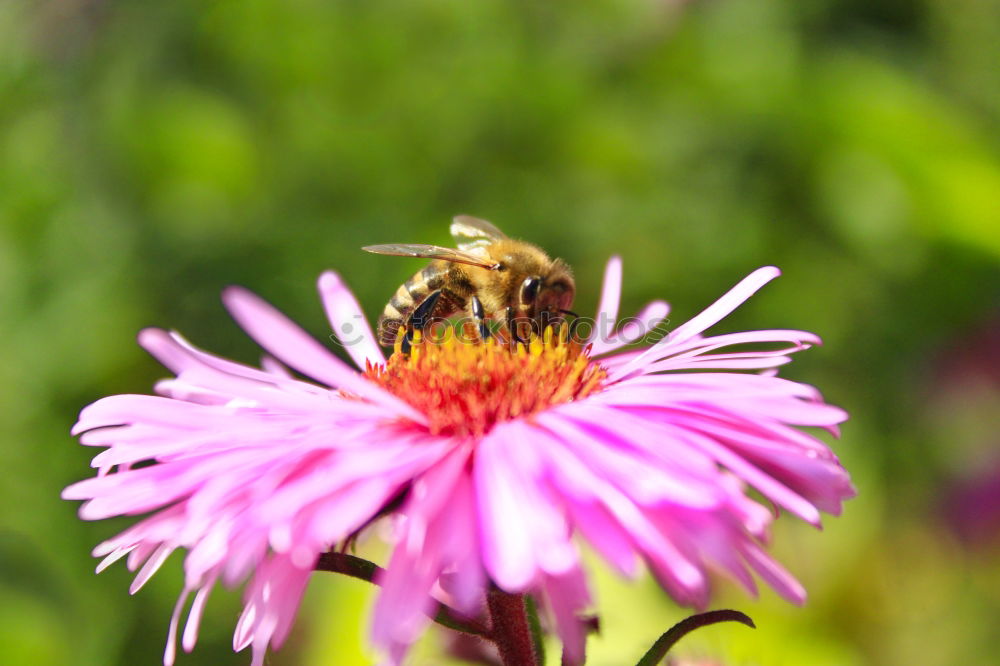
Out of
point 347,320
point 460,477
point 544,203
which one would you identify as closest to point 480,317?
point 347,320

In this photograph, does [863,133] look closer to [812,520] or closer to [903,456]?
[903,456]

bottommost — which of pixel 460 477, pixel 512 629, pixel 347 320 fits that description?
pixel 512 629

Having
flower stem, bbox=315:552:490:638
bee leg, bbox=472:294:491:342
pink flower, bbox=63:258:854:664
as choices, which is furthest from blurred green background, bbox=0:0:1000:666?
flower stem, bbox=315:552:490:638

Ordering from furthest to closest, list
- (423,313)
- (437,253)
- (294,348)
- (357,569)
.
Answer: (423,313)
(437,253)
(294,348)
(357,569)

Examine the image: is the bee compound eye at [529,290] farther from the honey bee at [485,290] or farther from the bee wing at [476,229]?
the bee wing at [476,229]

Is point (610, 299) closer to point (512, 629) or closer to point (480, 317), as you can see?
point (480, 317)

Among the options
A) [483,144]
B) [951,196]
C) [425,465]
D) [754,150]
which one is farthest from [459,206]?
[425,465]

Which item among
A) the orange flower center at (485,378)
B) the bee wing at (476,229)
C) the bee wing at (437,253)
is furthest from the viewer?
the bee wing at (476,229)

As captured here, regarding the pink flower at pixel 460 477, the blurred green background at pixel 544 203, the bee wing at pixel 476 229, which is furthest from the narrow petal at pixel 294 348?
the blurred green background at pixel 544 203
